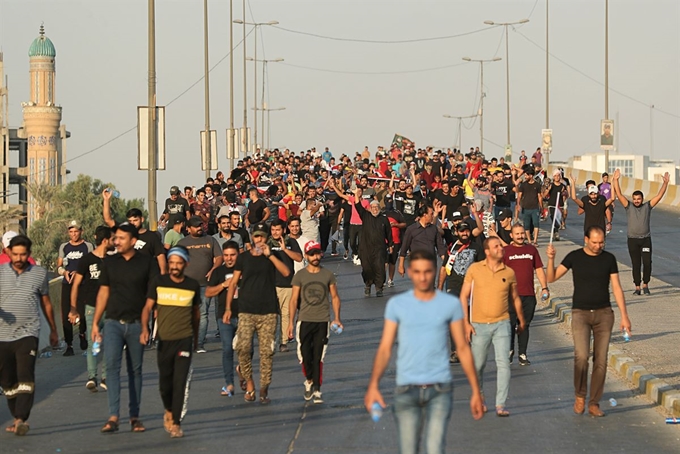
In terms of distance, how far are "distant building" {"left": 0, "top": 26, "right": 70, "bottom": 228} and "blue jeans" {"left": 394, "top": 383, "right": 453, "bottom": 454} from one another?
12660cm

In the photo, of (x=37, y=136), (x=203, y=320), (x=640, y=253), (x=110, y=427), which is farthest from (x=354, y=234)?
(x=37, y=136)

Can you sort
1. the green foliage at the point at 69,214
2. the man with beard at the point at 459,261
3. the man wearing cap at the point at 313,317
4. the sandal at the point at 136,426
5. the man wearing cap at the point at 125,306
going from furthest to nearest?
the green foliage at the point at 69,214
the man with beard at the point at 459,261
the man wearing cap at the point at 313,317
the man wearing cap at the point at 125,306
the sandal at the point at 136,426

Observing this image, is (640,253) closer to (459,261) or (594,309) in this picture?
(459,261)

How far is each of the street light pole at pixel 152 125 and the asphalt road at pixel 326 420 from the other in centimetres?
934

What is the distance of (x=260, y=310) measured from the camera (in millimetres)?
13398

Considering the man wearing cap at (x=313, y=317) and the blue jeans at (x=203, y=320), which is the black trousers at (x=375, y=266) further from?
the man wearing cap at (x=313, y=317)

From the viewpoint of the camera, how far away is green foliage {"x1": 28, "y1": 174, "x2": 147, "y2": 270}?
325 ft

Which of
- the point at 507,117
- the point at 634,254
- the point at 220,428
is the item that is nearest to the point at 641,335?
the point at 634,254

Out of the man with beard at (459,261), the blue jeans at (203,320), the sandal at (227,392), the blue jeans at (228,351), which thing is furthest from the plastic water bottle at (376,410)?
the blue jeans at (203,320)

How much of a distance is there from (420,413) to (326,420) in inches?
182

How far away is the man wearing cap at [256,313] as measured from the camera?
13391 mm

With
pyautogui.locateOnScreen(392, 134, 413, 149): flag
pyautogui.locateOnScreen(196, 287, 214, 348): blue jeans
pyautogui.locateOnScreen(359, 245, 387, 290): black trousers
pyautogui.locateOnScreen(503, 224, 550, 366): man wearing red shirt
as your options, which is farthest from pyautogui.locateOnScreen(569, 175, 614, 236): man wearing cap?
pyautogui.locateOnScreen(392, 134, 413, 149): flag

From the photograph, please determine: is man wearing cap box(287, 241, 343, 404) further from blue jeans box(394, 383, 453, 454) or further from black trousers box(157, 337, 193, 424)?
blue jeans box(394, 383, 453, 454)

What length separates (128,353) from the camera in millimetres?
12141
